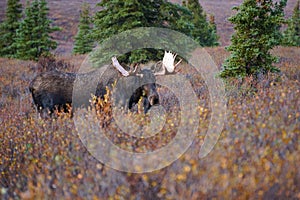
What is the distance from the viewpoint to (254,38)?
7703 millimetres

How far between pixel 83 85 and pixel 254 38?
171 inches

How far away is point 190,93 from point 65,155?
4238mm

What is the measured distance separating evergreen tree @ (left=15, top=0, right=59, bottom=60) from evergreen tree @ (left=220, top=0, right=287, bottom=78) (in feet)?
41.7

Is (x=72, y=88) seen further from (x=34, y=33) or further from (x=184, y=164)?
(x=34, y=33)

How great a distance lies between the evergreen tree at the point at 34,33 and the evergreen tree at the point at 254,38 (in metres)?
12.7

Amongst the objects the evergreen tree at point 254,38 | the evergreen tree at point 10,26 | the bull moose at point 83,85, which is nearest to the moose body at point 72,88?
the bull moose at point 83,85

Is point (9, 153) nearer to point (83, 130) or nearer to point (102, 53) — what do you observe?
point (83, 130)

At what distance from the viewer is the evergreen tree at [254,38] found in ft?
24.5

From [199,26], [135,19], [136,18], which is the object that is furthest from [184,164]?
[199,26]

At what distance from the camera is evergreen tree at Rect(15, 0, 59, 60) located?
58.2ft

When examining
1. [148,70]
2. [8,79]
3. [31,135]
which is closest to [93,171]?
[31,135]

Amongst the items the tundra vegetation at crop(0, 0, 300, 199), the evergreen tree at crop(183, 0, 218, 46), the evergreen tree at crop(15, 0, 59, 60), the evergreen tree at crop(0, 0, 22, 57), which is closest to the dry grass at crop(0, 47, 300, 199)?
the tundra vegetation at crop(0, 0, 300, 199)

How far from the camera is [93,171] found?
3.30 metres

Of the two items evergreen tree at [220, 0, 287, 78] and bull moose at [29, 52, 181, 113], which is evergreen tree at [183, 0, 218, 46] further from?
bull moose at [29, 52, 181, 113]
